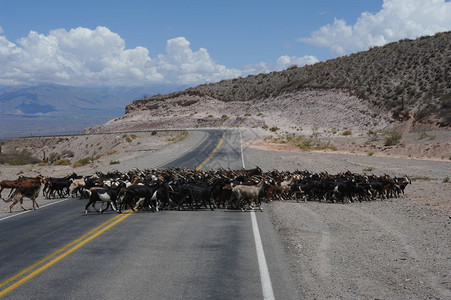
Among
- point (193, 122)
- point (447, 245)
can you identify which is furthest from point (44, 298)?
point (193, 122)

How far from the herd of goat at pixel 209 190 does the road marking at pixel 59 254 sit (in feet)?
5.95

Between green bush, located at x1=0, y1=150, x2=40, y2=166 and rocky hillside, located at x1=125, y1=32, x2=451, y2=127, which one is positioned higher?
rocky hillside, located at x1=125, y1=32, x2=451, y2=127

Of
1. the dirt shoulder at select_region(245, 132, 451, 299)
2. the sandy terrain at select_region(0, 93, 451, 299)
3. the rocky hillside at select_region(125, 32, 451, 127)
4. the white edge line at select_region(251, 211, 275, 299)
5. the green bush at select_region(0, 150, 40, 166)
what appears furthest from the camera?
the rocky hillside at select_region(125, 32, 451, 127)

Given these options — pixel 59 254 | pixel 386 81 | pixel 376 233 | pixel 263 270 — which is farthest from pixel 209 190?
pixel 386 81

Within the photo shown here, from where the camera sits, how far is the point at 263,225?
40.0ft

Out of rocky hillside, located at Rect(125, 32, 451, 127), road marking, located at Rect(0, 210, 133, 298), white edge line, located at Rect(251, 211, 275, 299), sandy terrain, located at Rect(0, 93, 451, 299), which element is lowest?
sandy terrain, located at Rect(0, 93, 451, 299)

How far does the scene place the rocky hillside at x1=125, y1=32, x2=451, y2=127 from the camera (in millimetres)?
55781

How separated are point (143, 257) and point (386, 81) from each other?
68437 mm

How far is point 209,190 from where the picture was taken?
1534 centimetres

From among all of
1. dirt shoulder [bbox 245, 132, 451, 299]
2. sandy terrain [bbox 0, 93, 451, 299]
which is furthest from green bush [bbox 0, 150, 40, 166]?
dirt shoulder [bbox 245, 132, 451, 299]

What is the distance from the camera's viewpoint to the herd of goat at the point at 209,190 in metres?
14.8

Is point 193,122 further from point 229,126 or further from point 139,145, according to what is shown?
point 139,145

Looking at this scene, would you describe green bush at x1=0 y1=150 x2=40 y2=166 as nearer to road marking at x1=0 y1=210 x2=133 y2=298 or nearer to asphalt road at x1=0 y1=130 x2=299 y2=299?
asphalt road at x1=0 y1=130 x2=299 y2=299

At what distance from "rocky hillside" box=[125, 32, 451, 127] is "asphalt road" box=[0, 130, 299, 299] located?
41288 millimetres
